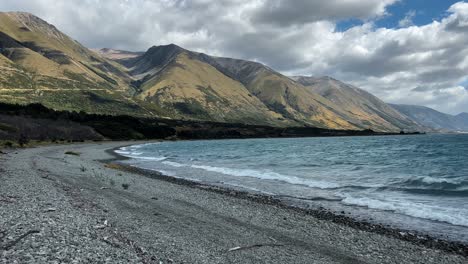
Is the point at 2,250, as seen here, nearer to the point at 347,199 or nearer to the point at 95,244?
the point at 95,244

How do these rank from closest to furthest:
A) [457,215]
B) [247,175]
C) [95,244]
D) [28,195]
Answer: [95,244] < [28,195] < [457,215] < [247,175]

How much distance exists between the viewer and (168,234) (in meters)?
14.4

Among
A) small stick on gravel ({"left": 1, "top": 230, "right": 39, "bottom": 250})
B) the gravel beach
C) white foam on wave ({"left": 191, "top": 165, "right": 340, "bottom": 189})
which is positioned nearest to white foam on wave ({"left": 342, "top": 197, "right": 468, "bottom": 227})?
the gravel beach

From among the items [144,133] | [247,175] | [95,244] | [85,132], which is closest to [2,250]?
[95,244]

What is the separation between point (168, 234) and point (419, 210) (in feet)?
56.7

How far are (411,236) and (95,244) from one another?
14340mm

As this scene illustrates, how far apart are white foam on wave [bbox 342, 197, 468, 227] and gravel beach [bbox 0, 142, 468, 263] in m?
6.14

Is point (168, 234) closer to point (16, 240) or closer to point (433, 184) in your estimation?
point (16, 240)

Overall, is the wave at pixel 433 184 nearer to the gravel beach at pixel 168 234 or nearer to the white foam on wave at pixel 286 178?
the white foam on wave at pixel 286 178

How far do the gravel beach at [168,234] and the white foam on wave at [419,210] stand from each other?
614cm

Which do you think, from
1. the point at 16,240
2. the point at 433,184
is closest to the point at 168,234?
the point at 16,240

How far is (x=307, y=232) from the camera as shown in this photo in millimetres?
16969

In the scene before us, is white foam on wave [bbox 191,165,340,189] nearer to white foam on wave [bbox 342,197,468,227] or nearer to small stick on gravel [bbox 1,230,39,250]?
white foam on wave [bbox 342,197,468,227]

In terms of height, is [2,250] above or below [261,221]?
above
